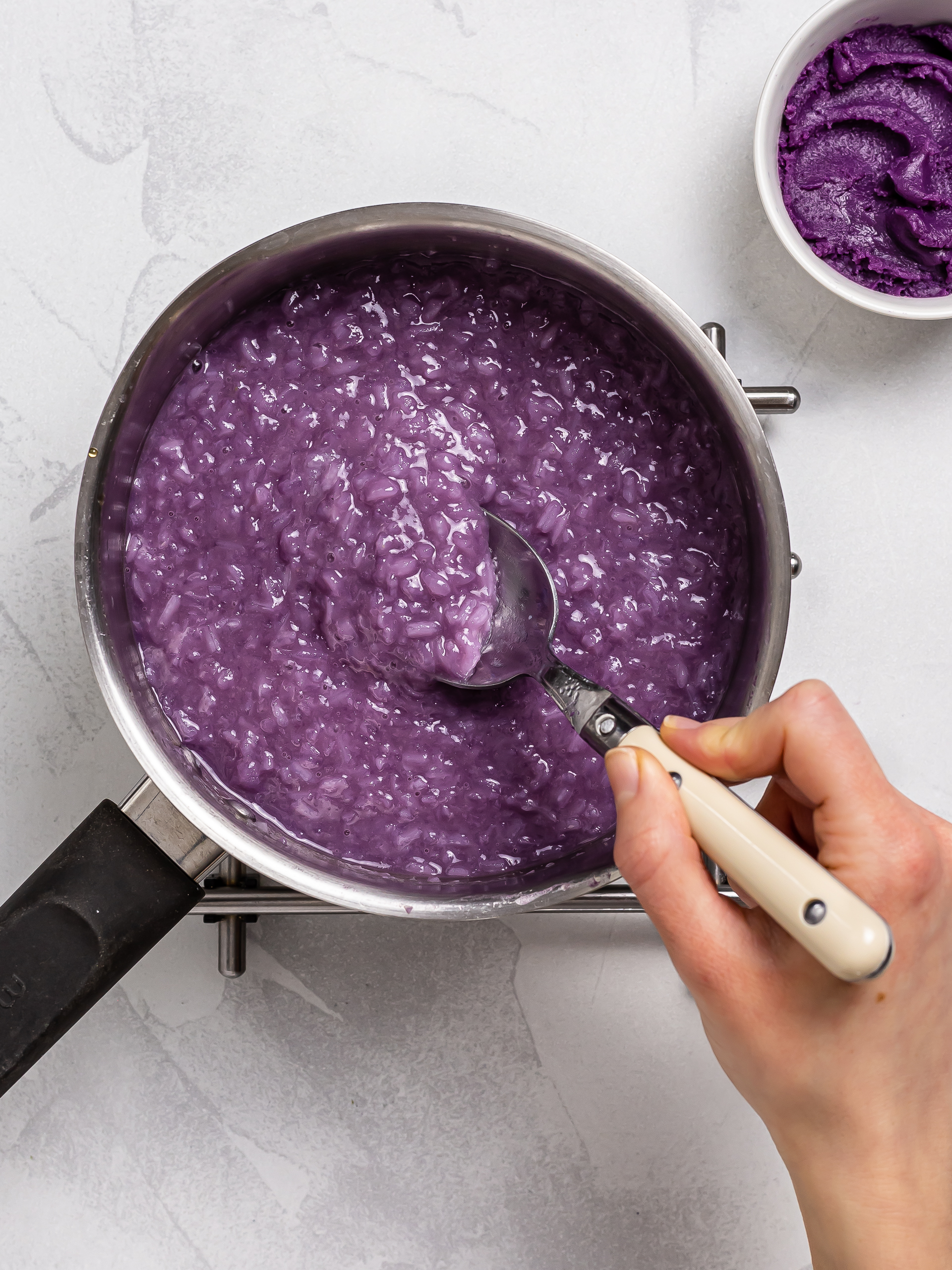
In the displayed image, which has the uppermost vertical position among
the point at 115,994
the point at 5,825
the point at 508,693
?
the point at 508,693

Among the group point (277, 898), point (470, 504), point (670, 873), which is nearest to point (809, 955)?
point (670, 873)

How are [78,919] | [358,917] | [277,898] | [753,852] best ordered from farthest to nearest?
[358,917]
[277,898]
[78,919]
[753,852]

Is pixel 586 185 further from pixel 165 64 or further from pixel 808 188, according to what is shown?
pixel 165 64

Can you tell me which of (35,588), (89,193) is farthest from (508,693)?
→ (89,193)

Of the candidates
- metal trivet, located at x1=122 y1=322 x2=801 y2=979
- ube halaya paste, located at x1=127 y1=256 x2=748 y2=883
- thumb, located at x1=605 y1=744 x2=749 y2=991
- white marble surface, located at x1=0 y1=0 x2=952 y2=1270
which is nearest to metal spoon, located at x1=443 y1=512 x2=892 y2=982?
thumb, located at x1=605 y1=744 x2=749 y2=991

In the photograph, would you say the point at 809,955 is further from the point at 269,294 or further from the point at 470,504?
the point at 269,294

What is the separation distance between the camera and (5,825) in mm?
1278

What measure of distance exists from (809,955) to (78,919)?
71 cm

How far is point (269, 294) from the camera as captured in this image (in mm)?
1051

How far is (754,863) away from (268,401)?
688mm

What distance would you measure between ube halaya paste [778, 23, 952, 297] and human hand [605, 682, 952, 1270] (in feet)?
2.17

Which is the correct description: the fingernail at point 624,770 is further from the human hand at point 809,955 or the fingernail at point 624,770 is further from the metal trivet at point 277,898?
the metal trivet at point 277,898

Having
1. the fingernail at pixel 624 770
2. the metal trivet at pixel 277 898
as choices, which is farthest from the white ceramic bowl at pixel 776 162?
the fingernail at pixel 624 770

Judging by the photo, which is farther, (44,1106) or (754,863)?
(44,1106)
